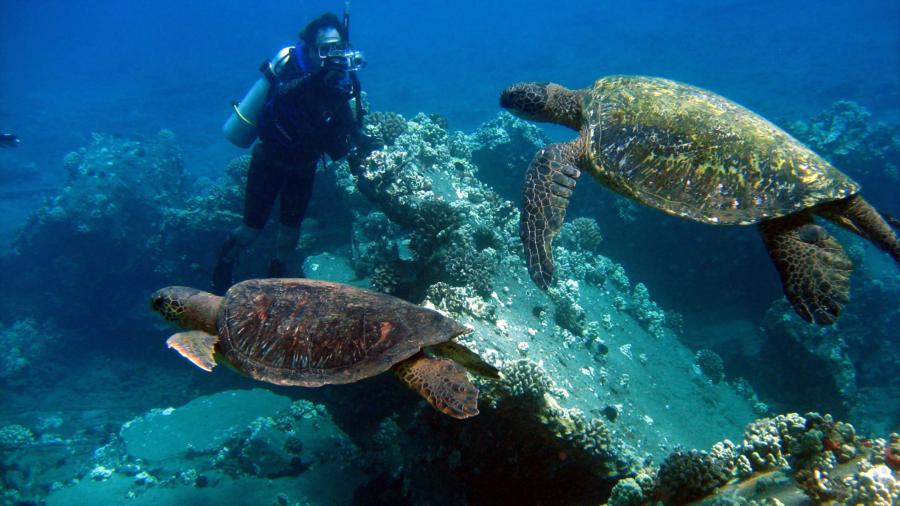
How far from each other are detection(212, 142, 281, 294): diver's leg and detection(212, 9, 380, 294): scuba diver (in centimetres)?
2

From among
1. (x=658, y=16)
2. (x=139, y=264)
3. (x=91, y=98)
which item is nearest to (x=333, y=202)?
(x=139, y=264)

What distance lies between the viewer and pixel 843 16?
47.0 meters

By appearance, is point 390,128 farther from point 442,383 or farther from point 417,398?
point 442,383

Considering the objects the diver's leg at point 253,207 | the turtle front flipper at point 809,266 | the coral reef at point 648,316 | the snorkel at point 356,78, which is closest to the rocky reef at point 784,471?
the turtle front flipper at point 809,266

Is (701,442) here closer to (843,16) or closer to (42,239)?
(42,239)

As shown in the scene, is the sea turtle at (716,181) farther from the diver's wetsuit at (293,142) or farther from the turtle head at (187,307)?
the diver's wetsuit at (293,142)

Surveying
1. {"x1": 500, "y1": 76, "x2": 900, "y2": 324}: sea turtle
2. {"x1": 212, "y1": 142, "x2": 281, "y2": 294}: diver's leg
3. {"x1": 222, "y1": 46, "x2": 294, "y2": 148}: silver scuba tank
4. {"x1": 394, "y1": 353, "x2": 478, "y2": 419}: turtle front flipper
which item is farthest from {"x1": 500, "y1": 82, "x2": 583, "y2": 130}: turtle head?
{"x1": 222, "y1": 46, "x2": 294, "y2": 148}: silver scuba tank

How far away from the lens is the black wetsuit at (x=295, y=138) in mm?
6574

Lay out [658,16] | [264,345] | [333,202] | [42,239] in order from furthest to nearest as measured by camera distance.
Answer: [658,16], [42,239], [333,202], [264,345]

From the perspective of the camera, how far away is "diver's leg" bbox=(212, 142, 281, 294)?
7.05m

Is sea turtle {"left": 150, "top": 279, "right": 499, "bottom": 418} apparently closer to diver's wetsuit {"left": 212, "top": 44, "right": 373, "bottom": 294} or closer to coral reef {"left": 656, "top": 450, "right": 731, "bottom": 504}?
coral reef {"left": 656, "top": 450, "right": 731, "bottom": 504}

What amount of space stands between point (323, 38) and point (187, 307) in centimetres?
532

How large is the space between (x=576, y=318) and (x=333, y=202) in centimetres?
665

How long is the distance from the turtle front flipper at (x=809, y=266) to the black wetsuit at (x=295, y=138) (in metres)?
6.39
